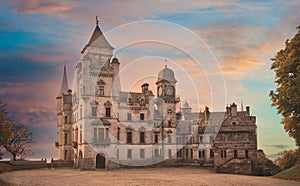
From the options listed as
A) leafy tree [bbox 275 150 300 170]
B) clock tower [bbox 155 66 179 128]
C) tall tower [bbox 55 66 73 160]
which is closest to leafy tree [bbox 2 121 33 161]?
tall tower [bbox 55 66 73 160]

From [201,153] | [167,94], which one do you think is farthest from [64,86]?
[201,153]

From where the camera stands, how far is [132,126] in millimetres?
58031

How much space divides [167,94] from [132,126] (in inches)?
386

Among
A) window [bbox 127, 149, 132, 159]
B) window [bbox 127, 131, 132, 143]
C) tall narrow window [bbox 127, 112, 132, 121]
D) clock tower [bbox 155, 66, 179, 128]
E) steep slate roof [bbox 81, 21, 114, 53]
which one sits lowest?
window [bbox 127, 149, 132, 159]

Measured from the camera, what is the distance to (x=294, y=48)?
32.2 metres

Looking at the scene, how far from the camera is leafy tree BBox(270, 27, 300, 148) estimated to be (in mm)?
30531

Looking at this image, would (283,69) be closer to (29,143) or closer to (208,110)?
(208,110)

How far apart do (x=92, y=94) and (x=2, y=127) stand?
17.5m

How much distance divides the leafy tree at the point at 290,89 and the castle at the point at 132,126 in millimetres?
13107

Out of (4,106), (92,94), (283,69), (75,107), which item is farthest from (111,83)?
(283,69)

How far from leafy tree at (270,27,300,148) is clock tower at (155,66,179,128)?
30.7 m

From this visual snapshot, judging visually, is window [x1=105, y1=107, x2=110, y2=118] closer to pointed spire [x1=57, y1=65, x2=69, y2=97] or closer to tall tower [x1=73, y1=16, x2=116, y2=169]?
tall tower [x1=73, y1=16, x2=116, y2=169]

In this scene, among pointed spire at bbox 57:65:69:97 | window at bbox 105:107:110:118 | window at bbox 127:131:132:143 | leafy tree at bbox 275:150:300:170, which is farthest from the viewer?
pointed spire at bbox 57:65:69:97

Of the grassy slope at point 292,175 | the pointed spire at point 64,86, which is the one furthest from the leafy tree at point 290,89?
the pointed spire at point 64,86
